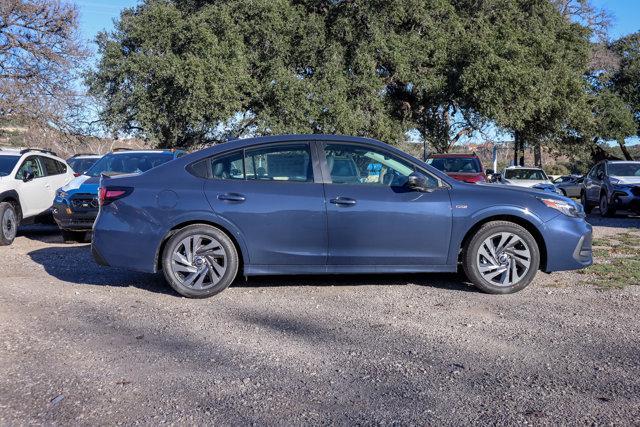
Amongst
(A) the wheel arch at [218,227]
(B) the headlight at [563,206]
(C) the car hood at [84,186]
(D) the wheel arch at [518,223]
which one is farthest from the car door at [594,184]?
(A) the wheel arch at [218,227]

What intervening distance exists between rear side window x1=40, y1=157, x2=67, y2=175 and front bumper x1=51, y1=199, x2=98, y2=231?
90.5 inches

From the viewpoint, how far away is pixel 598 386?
3.88 metres

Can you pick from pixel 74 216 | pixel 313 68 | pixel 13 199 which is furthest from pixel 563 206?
pixel 313 68

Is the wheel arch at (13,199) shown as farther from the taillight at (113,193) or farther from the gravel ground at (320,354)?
the taillight at (113,193)

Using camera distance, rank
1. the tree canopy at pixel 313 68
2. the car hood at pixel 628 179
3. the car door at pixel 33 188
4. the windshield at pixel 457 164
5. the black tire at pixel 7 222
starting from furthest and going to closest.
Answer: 1. the tree canopy at pixel 313 68
2. the car hood at pixel 628 179
3. the windshield at pixel 457 164
4. the car door at pixel 33 188
5. the black tire at pixel 7 222

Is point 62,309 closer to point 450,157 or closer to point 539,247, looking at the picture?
point 539,247

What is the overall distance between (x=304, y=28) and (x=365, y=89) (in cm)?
343

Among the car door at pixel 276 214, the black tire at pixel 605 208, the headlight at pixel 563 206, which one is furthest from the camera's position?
the black tire at pixel 605 208

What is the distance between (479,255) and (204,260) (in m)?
2.87

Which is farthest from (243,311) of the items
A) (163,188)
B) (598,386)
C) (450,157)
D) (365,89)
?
(365,89)

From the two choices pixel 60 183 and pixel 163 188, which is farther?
pixel 60 183

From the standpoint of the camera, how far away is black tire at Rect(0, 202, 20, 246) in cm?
1036

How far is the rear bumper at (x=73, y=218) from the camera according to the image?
10180mm

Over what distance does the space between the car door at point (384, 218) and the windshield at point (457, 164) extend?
361 inches
